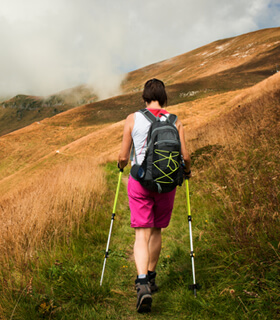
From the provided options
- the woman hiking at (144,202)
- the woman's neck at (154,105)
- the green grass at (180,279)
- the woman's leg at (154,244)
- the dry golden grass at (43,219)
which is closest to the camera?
the green grass at (180,279)

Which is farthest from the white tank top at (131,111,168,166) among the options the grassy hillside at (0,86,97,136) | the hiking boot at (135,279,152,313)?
the grassy hillside at (0,86,97,136)

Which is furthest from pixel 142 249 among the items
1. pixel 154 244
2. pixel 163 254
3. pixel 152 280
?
pixel 163 254

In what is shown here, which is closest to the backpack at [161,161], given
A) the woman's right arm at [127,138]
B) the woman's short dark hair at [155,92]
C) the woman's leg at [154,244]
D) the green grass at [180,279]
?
the woman's right arm at [127,138]

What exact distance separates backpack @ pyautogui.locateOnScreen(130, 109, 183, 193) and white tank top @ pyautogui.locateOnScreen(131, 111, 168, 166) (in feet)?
0.24

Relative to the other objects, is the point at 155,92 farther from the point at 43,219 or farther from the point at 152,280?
the point at 43,219

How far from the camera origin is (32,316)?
7.49 feet

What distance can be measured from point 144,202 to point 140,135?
0.73 m

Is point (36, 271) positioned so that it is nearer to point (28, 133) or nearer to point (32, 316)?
point (32, 316)

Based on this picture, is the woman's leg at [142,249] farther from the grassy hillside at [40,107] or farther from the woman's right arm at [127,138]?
the grassy hillside at [40,107]

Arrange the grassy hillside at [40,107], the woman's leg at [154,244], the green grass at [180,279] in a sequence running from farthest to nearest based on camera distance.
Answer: the grassy hillside at [40,107], the woman's leg at [154,244], the green grass at [180,279]

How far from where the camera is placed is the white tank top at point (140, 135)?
2533mm

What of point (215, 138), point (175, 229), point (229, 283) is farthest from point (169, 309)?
point (215, 138)

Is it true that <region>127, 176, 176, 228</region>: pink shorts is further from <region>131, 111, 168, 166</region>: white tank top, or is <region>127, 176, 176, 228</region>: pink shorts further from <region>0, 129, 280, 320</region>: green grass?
<region>0, 129, 280, 320</region>: green grass

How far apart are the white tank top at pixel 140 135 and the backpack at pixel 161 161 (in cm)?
7
